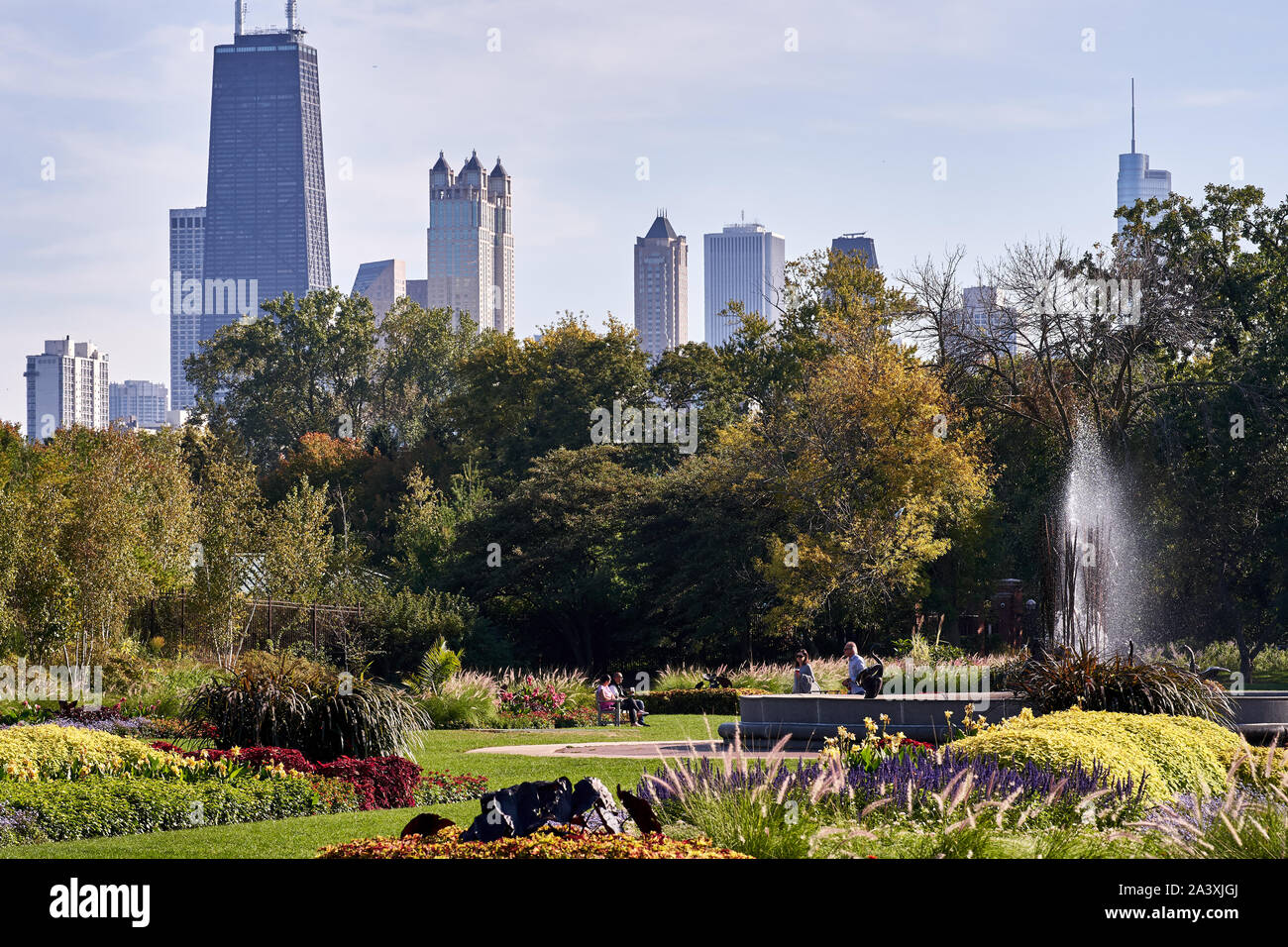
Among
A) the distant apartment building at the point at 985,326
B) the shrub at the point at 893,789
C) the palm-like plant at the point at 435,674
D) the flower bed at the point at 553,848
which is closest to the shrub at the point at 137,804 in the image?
the flower bed at the point at 553,848

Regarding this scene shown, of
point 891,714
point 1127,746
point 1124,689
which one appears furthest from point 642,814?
point 891,714

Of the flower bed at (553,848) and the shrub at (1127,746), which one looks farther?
the shrub at (1127,746)

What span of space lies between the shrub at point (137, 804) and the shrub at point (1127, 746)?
5.96 m

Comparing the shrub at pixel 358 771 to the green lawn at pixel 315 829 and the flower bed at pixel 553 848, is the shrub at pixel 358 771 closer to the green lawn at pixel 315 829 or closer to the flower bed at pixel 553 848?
the green lawn at pixel 315 829

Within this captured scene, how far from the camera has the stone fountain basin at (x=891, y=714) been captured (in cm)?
1520

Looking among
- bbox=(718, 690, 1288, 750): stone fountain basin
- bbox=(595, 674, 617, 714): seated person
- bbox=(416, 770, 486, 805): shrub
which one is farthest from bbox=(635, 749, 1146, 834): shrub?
bbox=(595, 674, 617, 714): seated person

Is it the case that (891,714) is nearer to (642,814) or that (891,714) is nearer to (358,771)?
(358,771)

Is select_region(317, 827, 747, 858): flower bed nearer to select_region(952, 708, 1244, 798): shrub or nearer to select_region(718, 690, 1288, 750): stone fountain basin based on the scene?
select_region(952, 708, 1244, 798): shrub

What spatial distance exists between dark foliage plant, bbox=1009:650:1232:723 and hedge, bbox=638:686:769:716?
10825 millimetres

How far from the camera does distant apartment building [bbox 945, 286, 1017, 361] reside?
3916 centimetres

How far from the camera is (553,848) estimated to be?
7016 millimetres

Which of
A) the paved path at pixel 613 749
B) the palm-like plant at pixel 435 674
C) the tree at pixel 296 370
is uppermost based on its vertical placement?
the tree at pixel 296 370
